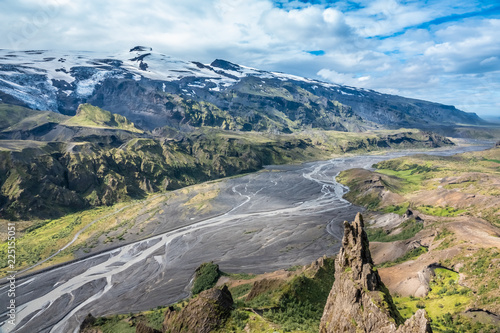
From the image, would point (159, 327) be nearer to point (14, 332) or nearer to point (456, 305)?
point (14, 332)

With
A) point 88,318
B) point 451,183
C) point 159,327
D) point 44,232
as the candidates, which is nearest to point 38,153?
point 44,232

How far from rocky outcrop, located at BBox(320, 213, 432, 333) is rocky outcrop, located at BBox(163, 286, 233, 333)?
15.9m

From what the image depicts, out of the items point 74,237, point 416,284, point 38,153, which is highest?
point 38,153

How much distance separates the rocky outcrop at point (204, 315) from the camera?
3814cm

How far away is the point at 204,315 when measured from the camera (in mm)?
38938

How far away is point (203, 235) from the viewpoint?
353ft

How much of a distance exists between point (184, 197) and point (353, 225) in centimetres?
13856

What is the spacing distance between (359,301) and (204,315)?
21.9 metres

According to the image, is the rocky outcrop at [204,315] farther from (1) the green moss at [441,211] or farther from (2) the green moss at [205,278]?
(1) the green moss at [441,211]

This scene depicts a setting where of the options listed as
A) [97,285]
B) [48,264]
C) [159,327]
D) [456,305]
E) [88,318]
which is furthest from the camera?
[48,264]

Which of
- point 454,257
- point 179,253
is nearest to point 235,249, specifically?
point 179,253

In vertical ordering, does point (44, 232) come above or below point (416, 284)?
below

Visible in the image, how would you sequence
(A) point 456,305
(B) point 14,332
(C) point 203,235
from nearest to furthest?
(A) point 456,305 < (B) point 14,332 < (C) point 203,235

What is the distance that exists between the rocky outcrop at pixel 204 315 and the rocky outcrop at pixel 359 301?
52.1ft
